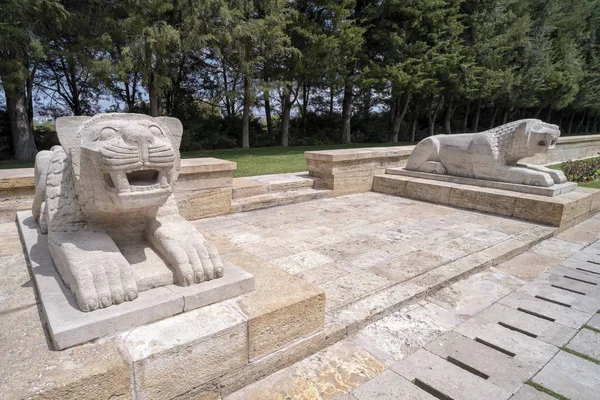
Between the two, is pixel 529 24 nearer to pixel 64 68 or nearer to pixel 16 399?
pixel 64 68

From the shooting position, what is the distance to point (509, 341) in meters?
2.35

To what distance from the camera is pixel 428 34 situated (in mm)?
16188

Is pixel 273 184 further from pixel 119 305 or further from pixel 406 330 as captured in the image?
pixel 119 305

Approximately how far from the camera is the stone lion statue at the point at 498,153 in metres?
5.21

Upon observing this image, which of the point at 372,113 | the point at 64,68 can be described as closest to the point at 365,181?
the point at 64,68

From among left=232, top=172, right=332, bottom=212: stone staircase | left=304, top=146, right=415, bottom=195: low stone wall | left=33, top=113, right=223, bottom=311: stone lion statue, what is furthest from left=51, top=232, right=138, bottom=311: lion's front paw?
left=304, top=146, right=415, bottom=195: low stone wall

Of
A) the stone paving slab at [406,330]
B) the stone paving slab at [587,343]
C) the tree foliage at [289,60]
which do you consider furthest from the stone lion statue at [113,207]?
the tree foliage at [289,60]

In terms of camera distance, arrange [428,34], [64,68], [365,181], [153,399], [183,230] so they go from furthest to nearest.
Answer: [428,34], [64,68], [365,181], [183,230], [153,399]

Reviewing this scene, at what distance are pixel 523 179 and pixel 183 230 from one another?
5402mm

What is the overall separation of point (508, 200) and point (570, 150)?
9.73 meters

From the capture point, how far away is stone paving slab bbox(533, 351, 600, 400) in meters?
1.93

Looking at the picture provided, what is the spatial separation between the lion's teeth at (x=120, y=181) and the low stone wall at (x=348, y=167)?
4.74 metres

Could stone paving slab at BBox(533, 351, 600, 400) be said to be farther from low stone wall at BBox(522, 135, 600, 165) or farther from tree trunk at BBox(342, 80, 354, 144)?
tree trunk at BBox(342, 80, 354, 144)

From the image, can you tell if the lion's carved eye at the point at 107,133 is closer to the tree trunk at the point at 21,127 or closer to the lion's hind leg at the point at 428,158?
the lion's hind leg at the point at 428,158
